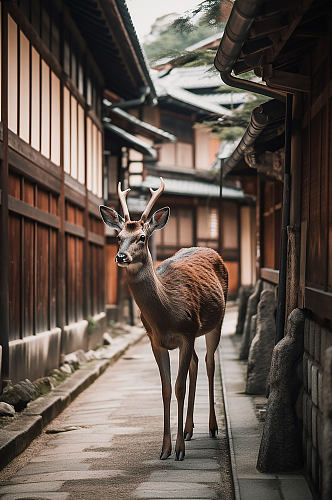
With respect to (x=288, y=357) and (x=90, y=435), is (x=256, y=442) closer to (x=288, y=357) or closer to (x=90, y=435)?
(x=288, y=357)

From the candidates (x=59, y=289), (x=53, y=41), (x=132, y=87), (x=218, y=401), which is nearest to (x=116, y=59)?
(x=132, y=87)

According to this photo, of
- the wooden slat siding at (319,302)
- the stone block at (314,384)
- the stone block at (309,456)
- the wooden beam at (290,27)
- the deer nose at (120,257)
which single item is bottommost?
the stone block at (309,456)

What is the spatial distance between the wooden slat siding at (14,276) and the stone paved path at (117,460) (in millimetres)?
1612

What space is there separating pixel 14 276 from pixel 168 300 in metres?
4.35

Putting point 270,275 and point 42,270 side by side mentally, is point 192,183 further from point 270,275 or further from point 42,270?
point 42,270

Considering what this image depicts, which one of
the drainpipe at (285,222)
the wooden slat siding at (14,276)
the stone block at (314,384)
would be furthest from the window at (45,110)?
the stone block at (314,384)

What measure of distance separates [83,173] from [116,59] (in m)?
3.12

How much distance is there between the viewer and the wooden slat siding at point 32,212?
41.2 ft

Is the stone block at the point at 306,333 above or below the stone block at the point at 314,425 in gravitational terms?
above

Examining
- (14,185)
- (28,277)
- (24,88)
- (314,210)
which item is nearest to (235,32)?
(314,210)

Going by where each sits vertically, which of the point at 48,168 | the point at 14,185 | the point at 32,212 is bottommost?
the point at 32,212

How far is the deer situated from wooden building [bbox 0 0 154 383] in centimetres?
305

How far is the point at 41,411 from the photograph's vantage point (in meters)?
11.7

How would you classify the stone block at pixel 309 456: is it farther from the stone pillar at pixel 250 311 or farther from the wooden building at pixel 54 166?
the stone pillar at pixel 250 311
